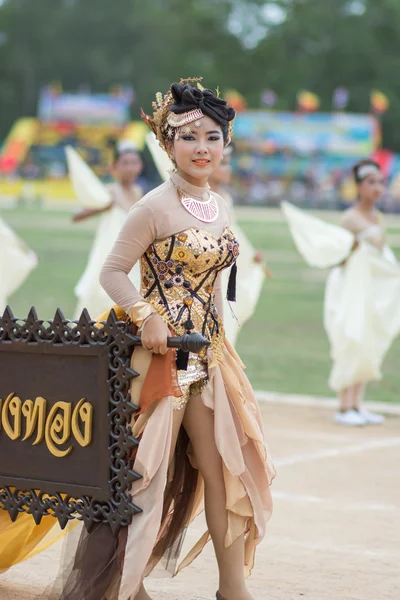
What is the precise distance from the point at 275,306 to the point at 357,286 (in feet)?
27.8

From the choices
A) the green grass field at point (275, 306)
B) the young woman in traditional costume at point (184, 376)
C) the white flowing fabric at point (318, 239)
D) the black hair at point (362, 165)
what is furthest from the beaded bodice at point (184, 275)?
the green grass field at point (275, 306)

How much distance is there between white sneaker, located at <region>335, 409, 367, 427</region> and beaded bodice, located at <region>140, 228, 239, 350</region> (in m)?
4.75

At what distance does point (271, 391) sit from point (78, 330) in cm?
611

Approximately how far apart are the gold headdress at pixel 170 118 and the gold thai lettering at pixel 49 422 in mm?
1095

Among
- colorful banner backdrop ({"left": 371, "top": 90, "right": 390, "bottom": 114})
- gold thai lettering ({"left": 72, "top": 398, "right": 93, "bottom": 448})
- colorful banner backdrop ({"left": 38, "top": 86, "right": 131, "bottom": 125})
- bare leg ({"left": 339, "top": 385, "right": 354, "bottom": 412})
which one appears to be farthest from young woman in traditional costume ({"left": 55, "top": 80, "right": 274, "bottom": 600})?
colorful banner backdrop ({"left": 38, "top": 86, "right": 131, "bottom": 125})

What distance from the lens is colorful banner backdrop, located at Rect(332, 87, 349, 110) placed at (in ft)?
214

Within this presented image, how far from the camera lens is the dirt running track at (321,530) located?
490cm

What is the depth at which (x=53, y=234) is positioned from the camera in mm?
33375

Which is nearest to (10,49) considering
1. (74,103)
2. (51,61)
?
(51,61)

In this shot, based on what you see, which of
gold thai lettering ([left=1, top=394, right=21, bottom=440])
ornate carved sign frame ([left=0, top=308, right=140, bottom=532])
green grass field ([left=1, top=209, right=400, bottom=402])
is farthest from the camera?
green grass field ([left=1, top=209, right=400, bottom=402])

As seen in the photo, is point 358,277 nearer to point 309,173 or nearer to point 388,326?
point 388,326

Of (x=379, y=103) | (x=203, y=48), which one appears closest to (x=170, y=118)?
(x=379, y=103)

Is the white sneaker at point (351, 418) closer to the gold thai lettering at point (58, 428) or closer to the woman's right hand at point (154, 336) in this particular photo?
the gold thai lettering at point (58, 428)

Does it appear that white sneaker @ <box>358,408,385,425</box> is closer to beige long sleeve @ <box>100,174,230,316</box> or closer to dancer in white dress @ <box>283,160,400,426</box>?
dancer in white dress @ <box>283,160,400,426</box>
